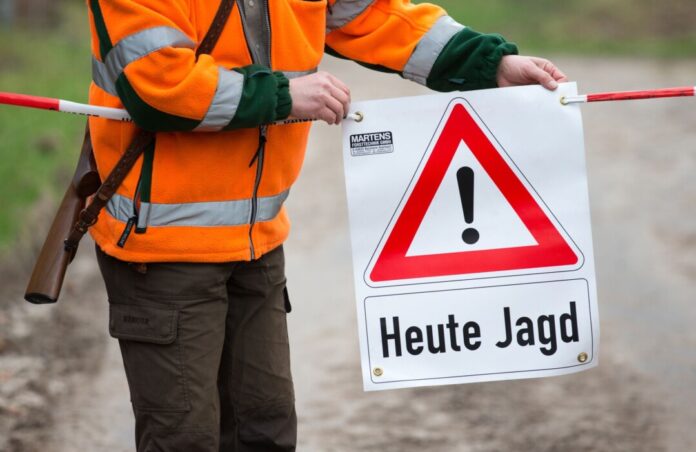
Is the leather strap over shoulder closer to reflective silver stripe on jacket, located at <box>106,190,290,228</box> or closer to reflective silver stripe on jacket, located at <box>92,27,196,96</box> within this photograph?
reflective silver stripe on jacket, located at <box>92,27,196,96</box>

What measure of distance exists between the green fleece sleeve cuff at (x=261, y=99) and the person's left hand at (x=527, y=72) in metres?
0.75

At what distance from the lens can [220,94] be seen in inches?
120

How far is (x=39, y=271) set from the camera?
11.4 ft

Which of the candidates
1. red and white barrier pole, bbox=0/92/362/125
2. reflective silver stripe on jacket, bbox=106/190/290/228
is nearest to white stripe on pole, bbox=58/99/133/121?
red and white barrier pole, bbox=0/92/362/125

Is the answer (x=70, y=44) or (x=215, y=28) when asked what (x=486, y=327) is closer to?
(x=215, y=28)

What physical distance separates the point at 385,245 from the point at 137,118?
31.0 inches

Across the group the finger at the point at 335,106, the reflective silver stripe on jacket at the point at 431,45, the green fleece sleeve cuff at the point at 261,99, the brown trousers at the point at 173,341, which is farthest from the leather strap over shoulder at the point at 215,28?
the reflective silver stripe on jacket at the point at 431,45

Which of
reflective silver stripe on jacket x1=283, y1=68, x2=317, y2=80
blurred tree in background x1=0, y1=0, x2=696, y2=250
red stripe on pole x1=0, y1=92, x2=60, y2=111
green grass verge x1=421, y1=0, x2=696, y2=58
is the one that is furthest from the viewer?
green grass verge x1=421, y1=0, x2=696, y2=58

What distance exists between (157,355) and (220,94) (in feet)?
2.44

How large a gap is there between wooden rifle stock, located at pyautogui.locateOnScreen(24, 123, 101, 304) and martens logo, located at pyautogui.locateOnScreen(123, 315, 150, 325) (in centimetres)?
25

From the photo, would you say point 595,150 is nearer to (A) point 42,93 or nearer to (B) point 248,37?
(A) point 42,93

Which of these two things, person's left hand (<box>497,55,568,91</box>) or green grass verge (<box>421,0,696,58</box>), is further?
green grass verge (<box>421,0,696,58</box>)

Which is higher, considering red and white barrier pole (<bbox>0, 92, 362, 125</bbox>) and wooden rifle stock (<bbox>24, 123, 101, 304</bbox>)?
red and white barrier pole (<bbox>0, 92, 362, 125</bbox>)

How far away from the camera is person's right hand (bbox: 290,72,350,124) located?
3.17 meters
